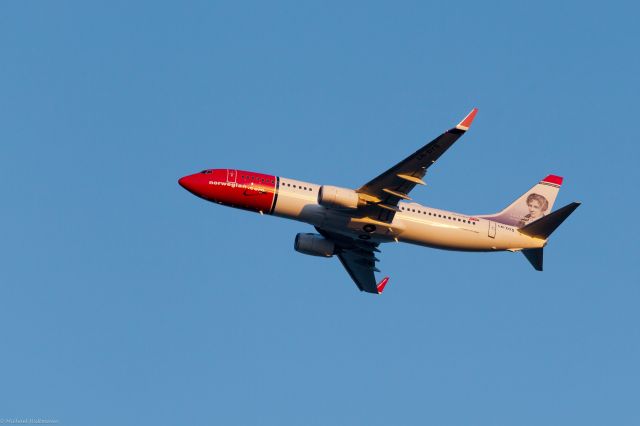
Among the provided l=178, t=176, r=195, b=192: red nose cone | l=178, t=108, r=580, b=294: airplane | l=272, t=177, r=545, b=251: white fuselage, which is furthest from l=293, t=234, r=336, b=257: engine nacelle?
l=178, t=176, r=195, b=192: red nose cone

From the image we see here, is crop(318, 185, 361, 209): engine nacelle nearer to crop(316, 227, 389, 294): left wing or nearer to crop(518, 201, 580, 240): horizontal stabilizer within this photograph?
crop(316, 227, 389, 294): left wing

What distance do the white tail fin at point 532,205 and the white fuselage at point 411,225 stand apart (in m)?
2.30

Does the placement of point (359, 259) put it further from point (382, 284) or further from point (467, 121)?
point (467, 121)

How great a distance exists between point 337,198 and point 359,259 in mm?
13528

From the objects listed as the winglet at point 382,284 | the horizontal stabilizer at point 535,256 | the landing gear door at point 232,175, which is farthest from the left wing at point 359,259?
the horizontal stabilizer at point 535,256

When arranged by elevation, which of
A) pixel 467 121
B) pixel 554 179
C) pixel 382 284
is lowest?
pixel 382 284

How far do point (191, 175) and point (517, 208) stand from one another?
27.5 meters

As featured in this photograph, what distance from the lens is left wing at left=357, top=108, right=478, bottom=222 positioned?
2746 inches

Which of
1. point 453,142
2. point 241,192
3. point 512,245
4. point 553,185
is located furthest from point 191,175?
point 553,185

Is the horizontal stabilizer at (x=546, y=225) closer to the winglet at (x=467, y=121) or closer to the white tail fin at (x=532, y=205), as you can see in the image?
the white tail fin at (x=532, y=205)

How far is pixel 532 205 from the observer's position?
84875mm

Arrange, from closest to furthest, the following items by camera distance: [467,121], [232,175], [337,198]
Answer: [467,121], [337,198], [232,175]

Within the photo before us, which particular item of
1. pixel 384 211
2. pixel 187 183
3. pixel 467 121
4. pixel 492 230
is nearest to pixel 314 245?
pixel 384 211

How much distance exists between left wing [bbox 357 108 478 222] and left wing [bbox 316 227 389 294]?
25.3 ft
